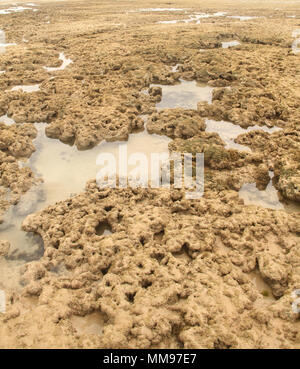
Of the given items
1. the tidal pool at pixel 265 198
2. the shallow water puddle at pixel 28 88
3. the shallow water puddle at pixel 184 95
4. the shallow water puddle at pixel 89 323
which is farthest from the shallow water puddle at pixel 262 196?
the shallow water puddle at pixel 28 88

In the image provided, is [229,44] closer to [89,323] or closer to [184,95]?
[184,95]

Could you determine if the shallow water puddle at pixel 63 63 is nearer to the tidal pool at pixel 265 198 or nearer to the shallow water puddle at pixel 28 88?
the shallow water puddle at pixel 28 88

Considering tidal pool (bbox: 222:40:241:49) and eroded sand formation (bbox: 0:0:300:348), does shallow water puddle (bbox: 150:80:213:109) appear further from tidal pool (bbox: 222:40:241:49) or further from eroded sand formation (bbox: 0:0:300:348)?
tidal pool (bbox: 222:40:241:49)

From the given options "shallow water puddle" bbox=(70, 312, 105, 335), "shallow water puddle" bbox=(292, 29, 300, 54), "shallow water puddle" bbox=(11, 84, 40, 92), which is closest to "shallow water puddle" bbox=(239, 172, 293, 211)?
"shallow water puddle" bbox=(70, 312, 105, 335)

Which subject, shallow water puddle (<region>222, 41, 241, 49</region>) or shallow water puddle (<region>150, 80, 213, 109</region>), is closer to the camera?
shallow water puddle (<region>150, 80, 213, 109</region>)

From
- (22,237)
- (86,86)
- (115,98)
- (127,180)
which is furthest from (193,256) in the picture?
(86,86)

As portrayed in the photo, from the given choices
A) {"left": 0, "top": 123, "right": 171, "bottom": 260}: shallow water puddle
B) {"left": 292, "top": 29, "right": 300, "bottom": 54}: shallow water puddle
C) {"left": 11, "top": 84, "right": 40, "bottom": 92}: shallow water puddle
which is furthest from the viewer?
{"left": 292, "top": 29, "right": 300, "bottom": 54}: shallow water puddle
